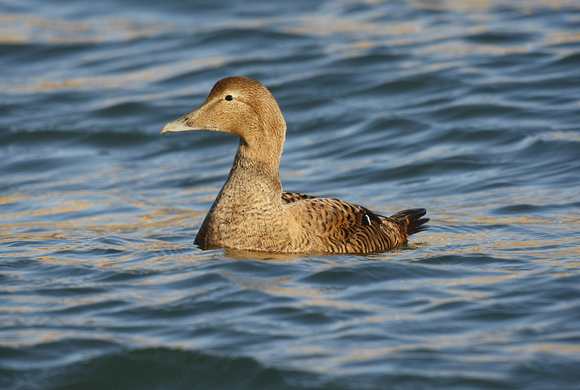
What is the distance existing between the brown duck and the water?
0.20 metres

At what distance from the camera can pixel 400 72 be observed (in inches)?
578

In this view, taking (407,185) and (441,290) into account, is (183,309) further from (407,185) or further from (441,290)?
(407,185)

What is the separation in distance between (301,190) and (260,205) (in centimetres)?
335

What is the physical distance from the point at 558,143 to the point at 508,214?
2.63 meters

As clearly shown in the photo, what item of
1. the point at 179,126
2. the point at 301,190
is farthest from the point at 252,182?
the point at 301,190

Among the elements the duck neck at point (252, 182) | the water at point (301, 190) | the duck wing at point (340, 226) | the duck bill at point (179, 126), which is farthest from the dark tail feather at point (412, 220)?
the duck bill at point (179, 126)

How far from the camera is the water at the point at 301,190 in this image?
17.6 feet

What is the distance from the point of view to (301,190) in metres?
10.5

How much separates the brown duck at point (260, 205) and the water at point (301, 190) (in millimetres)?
203

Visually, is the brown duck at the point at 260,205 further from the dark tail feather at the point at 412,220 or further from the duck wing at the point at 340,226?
the dark tail feather at the point at 412,220

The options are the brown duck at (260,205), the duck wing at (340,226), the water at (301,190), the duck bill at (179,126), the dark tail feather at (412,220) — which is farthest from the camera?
the dark tail feather at (412,220)

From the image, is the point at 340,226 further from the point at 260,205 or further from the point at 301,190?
the point at 301,190

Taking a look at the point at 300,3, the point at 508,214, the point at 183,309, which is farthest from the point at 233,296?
the point at 300,3

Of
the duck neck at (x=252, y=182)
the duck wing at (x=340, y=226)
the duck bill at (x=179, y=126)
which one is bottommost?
the duck wing at (x=340, y=226)
